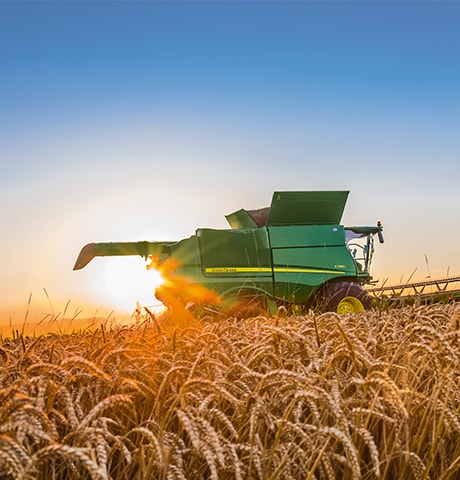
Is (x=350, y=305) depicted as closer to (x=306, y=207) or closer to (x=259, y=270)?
(x=259, y=270)

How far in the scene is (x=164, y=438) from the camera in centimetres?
245

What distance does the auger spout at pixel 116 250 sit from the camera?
15.7 m

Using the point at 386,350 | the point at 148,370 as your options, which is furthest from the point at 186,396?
the point at 386,350

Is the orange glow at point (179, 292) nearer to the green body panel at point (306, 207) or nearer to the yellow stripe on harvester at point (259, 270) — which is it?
the yellow stripe on harvester at point (259, 270)

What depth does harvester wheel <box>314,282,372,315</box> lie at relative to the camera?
15.8m

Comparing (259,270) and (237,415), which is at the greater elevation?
(259,270)

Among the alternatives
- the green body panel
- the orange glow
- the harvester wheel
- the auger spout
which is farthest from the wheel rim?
the auger spout

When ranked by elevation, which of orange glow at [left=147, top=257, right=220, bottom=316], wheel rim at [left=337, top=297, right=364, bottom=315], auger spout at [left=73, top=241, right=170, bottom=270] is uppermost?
auger spout at [left=73, top=241, right=170, bottom=270]

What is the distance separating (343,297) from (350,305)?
1.20 ft

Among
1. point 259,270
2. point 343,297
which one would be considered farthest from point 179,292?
point 343,297

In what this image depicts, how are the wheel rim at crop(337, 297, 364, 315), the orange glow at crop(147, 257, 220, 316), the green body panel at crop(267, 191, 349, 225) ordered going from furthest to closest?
the wheel rim at crop(337, 297, 364, 315) < the green body panel at crop(267, 191, 349, 225) < the orange glow at crop(147, 257, 220, 316)

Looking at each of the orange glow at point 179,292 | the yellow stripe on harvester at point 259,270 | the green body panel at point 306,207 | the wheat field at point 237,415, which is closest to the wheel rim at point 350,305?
the yellow stripe on harvester at point 259,270

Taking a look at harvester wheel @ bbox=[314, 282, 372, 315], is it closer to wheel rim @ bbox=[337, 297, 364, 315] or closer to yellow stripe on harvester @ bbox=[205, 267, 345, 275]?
wheel rim @ bbox=[337, 297, 364, 315]

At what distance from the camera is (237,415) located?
286 centimetres
